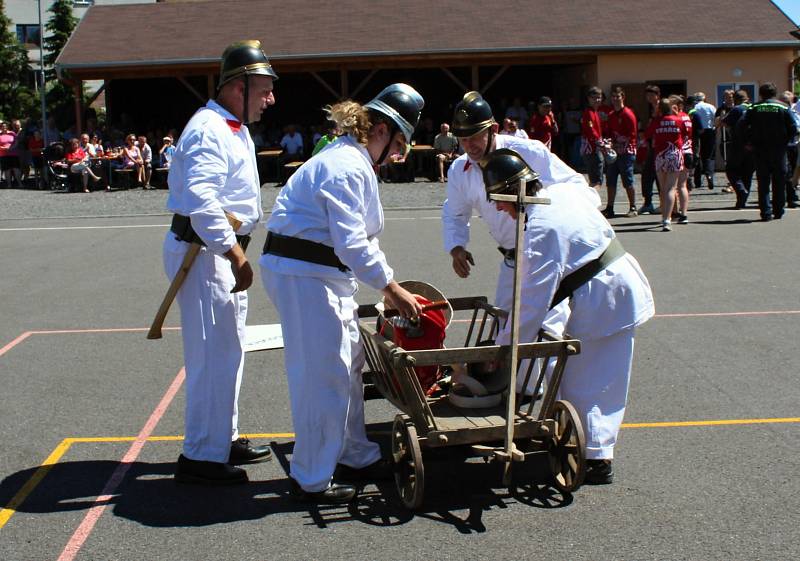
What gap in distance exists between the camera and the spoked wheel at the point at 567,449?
182 inches

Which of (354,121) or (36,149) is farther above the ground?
(36,149)

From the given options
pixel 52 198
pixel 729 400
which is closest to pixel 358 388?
pixel 729 400

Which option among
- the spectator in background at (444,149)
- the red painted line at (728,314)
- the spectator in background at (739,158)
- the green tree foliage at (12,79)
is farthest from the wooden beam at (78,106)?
the green tree foliage at (12,79)

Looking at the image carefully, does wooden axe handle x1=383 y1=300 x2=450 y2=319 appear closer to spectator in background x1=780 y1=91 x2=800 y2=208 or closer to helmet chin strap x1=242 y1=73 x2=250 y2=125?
helmet chin strap x1=242 y1=73 x2=250 y2=125

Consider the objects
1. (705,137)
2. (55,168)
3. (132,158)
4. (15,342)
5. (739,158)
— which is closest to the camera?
(15,342)

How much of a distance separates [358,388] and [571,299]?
3.72 ft

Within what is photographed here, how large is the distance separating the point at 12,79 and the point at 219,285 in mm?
58064

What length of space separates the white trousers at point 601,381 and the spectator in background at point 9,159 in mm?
24751

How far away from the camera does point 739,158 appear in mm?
16516

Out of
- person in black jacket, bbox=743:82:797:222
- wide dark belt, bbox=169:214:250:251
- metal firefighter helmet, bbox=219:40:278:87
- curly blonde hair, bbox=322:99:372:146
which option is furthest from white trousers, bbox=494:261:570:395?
person in black jacket, bbox=743:82:797:222

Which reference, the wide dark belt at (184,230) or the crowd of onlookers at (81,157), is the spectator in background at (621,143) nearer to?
the crowd of onlookers at (81,157)

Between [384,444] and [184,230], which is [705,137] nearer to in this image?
[384,444]

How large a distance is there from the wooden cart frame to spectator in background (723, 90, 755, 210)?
12.2 metres

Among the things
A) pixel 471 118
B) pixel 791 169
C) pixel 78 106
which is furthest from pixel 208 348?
pixel 78 106
